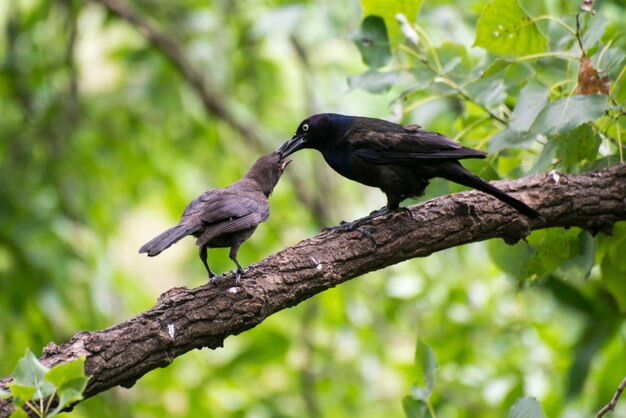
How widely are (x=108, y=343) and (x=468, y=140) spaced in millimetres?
2152

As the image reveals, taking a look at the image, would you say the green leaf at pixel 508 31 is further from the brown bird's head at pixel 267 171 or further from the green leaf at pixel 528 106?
the brown bird's head at pixel 267 171

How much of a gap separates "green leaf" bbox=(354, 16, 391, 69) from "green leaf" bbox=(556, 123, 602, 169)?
2.98ft

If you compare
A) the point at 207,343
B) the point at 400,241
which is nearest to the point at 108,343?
the point at 207,343

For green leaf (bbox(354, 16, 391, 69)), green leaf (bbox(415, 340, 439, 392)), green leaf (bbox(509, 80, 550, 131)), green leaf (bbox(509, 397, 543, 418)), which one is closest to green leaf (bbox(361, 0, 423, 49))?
green leaf (bbox(354, 16, 391, 69))

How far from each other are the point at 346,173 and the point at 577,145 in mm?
1211

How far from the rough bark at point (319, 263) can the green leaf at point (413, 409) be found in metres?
0.52

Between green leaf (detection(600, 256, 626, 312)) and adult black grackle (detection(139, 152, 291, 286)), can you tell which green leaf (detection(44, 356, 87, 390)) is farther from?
green leaf (detection(600, 256, 626, 312))

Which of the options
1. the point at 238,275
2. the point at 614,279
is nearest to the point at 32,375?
the point at 238,275

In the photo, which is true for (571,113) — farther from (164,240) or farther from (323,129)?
(164,240)

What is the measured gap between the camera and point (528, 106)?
3.46m

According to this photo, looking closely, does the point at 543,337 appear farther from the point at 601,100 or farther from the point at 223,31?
the point at 223,31

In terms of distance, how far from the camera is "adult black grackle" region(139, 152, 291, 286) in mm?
3494

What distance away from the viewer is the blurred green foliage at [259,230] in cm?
592

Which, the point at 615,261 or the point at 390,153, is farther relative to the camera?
the point at 390,153
